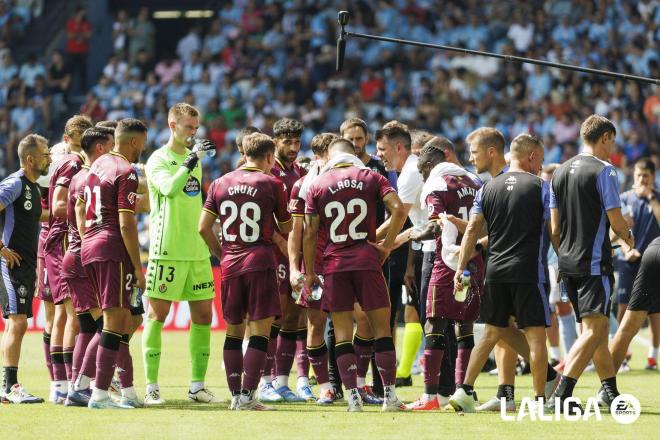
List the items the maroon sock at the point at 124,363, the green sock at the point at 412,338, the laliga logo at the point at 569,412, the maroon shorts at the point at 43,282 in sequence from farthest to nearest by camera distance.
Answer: the green sock at the point at 412,338 → the maroon shorts at the point at 43,282 → the maroon sock at the point at 124,363 → the laliga logo at the point at 569,412

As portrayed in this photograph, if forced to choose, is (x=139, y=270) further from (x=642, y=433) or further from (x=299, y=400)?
(x=642, y=433)

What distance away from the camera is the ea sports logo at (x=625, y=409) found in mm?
9874

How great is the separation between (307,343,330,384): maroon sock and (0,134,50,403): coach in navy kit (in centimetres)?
263

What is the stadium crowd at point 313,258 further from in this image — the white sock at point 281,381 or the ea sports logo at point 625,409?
the ea sports logo at point 625,409

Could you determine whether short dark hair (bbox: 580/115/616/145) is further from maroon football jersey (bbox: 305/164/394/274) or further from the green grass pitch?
the green grass pitch

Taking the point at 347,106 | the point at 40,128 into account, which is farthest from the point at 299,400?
the point at 40,128

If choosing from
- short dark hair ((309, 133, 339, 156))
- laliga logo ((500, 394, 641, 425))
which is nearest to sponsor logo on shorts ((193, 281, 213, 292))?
short dark hair ((309, 133, 339, 156))

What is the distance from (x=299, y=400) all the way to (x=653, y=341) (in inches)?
207

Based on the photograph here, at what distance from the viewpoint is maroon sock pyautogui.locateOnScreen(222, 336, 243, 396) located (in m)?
10.6

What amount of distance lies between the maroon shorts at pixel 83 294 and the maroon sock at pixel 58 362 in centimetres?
67

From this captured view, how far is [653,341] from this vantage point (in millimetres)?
14859

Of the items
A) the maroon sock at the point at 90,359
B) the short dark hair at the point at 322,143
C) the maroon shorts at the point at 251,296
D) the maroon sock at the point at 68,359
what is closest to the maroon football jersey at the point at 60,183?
the maroon sock at the point at 68,359

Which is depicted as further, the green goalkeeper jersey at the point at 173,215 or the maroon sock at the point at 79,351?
the green goalkeeper jersey at the point at 173,215

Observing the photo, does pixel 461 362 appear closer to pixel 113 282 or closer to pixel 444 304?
pixel 444 304
